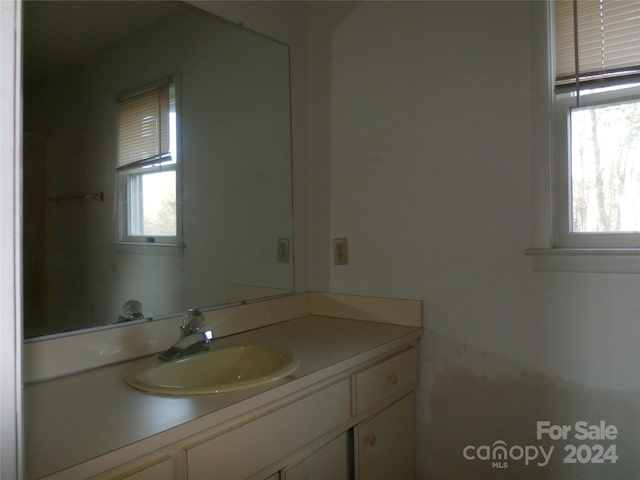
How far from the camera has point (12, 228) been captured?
46 cm

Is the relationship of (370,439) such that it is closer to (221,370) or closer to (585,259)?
(221,370)

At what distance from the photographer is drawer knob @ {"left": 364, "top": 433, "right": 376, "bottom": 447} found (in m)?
1.46

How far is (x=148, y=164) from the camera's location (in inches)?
59.7

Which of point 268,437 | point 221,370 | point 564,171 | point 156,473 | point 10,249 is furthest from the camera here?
point 564,171

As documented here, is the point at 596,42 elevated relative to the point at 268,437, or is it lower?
elevated

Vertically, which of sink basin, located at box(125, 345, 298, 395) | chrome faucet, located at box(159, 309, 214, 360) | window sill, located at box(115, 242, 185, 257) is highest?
window sill, located at box(115, 242, 185, 257)

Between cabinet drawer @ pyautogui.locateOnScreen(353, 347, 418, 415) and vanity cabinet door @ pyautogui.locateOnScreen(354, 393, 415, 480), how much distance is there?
0.05 meters

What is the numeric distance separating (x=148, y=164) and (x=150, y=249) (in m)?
0.28

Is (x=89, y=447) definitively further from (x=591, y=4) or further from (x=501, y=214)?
(x=591, y=4)

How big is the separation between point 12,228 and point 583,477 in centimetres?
168

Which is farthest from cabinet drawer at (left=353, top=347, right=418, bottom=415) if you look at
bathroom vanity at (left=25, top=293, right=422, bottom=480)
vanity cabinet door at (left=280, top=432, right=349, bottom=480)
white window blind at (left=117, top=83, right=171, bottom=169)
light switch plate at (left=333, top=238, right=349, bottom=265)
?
white window blind at (left=117, top=83, right=171, bottom=169)

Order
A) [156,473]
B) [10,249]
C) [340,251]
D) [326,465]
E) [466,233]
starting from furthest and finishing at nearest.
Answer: [340,251] < [466,233] < [326,465] < [156,473] < [10,249]

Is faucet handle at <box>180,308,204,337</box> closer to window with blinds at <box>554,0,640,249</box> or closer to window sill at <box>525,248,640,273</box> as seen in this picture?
window sill at <box>525,248,640,273</box>

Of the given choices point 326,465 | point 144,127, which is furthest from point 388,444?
point 144,127
